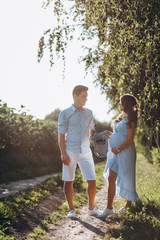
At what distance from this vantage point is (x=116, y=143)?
4.78 metres

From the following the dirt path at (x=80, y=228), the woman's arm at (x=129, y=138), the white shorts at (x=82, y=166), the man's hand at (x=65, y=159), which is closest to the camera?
the dirt path at (x=80, y=228)

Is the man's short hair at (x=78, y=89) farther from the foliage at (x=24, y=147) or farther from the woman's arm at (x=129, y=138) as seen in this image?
the foliage at (x=24, y=147)

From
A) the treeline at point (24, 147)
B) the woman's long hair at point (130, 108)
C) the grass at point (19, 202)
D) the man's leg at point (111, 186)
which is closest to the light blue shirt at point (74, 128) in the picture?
the man's leg at point (111, 186)

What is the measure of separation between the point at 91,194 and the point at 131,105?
5.80 feet

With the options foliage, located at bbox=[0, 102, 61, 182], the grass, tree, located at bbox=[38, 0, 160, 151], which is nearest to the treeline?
foliage, located at bbox=[0, 102, 61, 182]

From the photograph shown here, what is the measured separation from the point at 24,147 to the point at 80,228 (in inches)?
388

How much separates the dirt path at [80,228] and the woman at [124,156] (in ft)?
0.81

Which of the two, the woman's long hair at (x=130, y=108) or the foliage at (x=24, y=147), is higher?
the woman's long hair at (x=130, y=108)

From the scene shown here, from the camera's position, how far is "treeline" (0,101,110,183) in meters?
10.7

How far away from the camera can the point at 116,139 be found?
15.6 ft

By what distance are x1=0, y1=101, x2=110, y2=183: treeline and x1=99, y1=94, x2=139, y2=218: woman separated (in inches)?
223

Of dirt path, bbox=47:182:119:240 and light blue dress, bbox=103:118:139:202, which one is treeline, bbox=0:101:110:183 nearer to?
dirt path, bbox=47:182:119:240

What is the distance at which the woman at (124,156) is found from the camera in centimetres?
467

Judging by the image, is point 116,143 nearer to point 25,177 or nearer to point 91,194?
point 91,194
